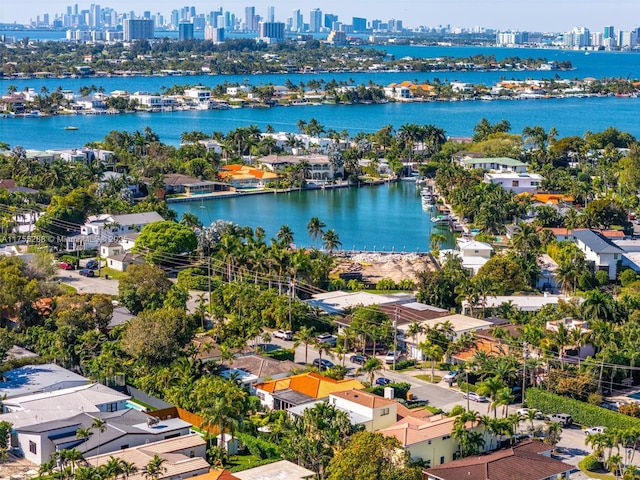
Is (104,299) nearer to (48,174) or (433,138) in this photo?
(48,174)

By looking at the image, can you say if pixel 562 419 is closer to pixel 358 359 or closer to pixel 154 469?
pixel 358 359

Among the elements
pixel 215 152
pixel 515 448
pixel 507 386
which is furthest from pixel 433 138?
pixel 515 448

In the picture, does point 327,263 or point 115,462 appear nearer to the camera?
point 115,462

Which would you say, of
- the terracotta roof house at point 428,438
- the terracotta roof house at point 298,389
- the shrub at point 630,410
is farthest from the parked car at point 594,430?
the terracotta roof house at point 298,389

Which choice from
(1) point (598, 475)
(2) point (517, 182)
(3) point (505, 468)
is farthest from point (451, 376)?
(2) point (517, 182)

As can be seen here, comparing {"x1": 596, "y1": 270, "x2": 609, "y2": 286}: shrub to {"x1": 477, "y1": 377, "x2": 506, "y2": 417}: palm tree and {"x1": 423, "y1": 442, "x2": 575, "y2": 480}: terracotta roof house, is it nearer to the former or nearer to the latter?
{"x1": 477, "y1": 377, "x2": 506, "y2": 417}: palm tree

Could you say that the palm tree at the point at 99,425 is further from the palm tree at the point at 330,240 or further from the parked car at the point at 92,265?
the palm tree at the point at 330,240

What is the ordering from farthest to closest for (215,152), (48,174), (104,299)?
(215,152)
(48,174)
(104,299)
